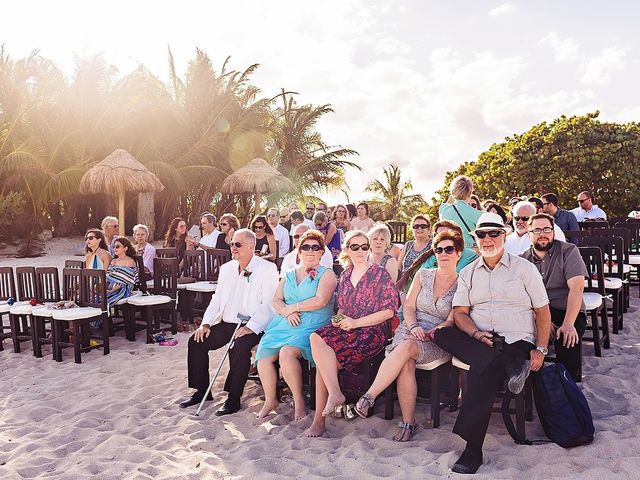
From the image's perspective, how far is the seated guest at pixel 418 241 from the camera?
5523mm

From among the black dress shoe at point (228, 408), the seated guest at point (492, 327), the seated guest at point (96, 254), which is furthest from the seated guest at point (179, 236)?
the seated guest at point (492, 327)

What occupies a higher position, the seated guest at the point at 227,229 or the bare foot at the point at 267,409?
the seated guest at the point at 227,229

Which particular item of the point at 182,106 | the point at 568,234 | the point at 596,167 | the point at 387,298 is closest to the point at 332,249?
the point at 568,234

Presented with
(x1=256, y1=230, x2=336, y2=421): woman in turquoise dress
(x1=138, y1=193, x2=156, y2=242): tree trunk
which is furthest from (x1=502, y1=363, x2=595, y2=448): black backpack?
(x1=138, y1=193, x2=156, y2=242): tree trunk

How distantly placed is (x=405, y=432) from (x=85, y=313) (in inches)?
155

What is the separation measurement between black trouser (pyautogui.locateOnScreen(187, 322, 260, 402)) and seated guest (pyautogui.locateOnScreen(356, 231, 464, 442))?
1.16 metres

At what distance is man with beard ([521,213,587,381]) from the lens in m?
4.41

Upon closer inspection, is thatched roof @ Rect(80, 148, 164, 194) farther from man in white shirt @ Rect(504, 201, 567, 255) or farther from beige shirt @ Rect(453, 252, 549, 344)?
beige shirt @ Rect(453, 252, 549, 344)

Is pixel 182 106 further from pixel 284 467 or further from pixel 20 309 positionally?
pixel 284 467

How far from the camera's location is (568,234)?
21.9 feet

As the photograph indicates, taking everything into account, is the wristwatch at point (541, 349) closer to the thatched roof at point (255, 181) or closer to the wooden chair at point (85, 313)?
the wooden chair at point (85, 313)

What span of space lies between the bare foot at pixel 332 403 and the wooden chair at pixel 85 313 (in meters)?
3.33

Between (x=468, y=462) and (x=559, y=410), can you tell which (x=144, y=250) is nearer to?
(x=468, y=462)

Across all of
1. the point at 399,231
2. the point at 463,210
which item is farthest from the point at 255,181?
the point at 463,210
